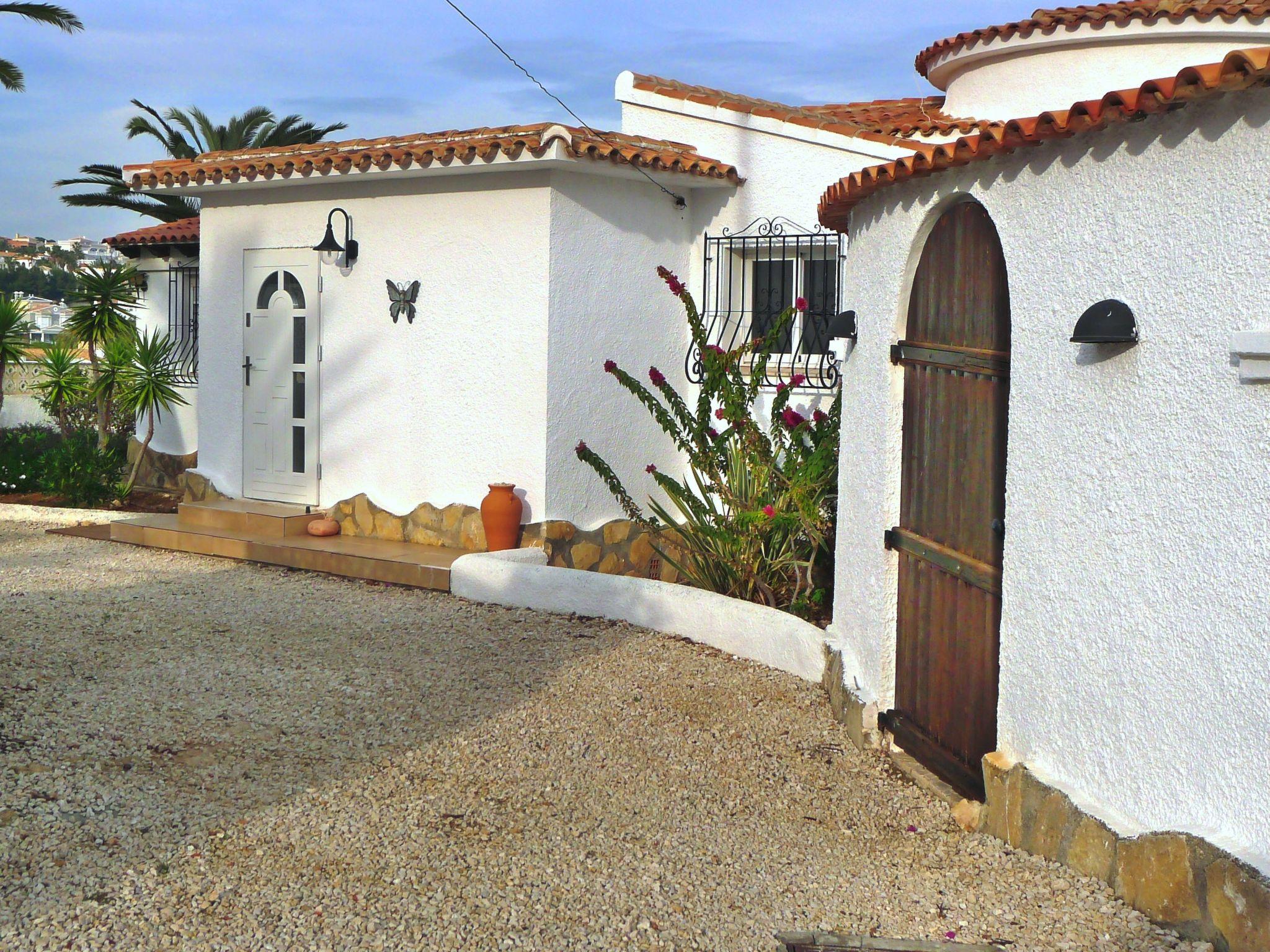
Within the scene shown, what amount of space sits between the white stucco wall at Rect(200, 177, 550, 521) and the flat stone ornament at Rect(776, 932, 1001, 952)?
599 cm

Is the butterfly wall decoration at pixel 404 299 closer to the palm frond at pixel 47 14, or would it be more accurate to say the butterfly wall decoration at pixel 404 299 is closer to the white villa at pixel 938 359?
the white villa at pixel 938 359

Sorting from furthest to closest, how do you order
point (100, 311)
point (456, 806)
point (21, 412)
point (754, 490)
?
1. point (21, 412)
2. point (100, 311)
3. point (754, 490)
4. point (456, 806)

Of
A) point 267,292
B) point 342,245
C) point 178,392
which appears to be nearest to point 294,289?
point 267,292

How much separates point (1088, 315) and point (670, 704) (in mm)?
3175

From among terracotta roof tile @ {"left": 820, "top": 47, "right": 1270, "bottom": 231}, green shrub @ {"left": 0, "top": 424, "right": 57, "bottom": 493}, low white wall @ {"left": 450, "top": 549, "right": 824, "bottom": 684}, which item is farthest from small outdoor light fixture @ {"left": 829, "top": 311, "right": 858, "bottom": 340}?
green shrub @ {"left": 0, "top": 424, "right": 57, "bottom": 493}

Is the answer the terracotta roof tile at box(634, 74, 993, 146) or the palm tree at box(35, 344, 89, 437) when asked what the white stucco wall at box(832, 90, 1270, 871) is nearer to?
Answer: the terracotta roof tile at box(634, 74, 993, 146)

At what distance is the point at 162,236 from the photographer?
1337cm

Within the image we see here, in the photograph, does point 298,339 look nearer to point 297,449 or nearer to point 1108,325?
point 297,449

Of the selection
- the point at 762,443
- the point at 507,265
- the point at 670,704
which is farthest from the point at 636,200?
the point at 670,704

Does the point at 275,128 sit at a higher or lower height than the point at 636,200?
higher

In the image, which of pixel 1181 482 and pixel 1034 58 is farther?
pixel 1034 58

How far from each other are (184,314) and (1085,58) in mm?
9520

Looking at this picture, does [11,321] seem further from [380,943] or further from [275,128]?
[380,943]

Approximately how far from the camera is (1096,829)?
3775mm
